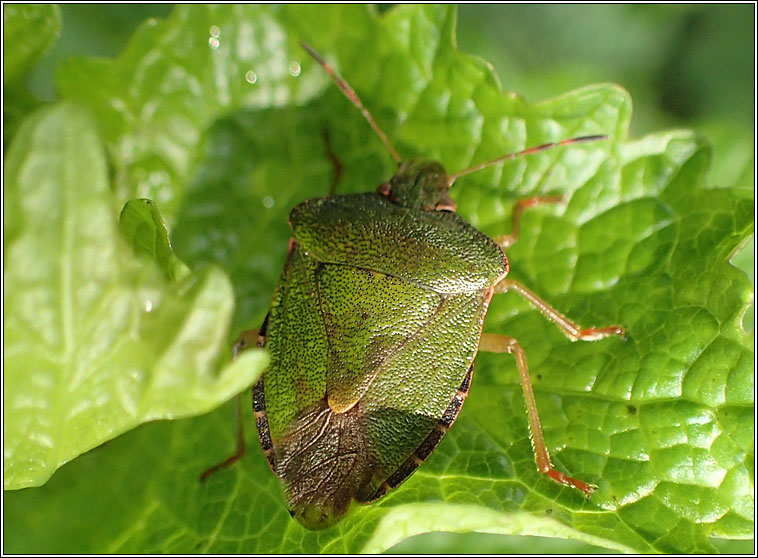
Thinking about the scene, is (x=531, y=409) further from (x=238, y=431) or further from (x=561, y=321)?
(x=238, y=431)

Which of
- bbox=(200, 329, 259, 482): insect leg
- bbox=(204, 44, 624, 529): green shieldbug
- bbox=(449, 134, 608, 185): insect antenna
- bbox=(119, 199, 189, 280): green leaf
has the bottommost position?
bbox=(200, 329, 259, 482): insect leg

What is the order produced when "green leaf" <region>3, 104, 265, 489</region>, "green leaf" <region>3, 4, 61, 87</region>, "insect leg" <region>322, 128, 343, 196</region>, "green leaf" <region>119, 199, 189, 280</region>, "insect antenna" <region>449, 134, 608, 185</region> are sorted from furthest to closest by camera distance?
"insect leg" <region>322, 128, 343, 196</region> < "insect antenna" <region>449, 134, 608, 185</region> < "green leaf" <region>3, 4, 61, 87</region> < "green leaf" <region>119, 199, 189, 280</region> < "green leaf" <region>3, 104, 265, 489</region>

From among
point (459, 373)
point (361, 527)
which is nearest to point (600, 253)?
point (459, 373)

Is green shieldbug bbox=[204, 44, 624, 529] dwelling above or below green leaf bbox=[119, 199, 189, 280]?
below

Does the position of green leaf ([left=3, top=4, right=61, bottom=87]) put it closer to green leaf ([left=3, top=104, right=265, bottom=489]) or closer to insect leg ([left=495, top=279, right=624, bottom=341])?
green leaf ([left=3, top=104, right=265, bottom=489])

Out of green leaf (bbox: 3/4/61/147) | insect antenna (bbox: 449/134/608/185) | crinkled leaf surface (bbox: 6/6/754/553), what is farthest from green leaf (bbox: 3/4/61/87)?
insect antenna (bbox: 449/134/608/185)

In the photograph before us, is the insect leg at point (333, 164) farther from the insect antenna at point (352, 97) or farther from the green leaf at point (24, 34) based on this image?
the green leaf at point (24, 34)
